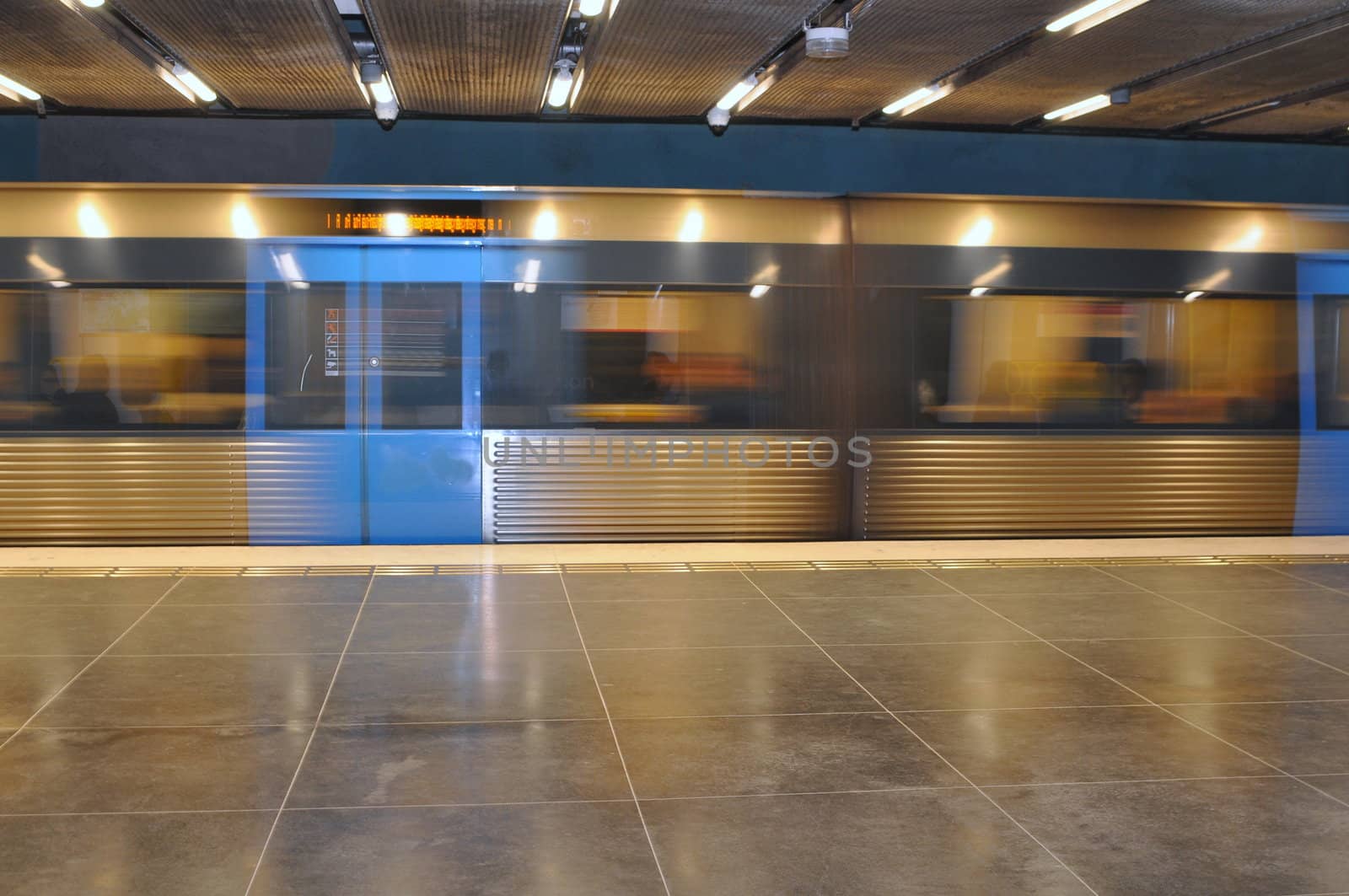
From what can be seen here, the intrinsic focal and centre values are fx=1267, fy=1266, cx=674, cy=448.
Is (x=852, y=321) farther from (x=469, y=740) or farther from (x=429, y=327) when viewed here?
(x=469, y=740)

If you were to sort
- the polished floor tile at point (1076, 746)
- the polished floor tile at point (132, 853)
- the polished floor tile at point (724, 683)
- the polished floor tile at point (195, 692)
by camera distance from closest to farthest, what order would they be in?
the polished floor tile at point (132, 853), the polished floor tile at point (1076, 746), the polished floor tile at point (195, 692), the polished floor tile at point (724, 683)

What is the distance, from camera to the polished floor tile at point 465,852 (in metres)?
3.00

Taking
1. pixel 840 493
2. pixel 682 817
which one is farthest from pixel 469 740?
pixel 840 493

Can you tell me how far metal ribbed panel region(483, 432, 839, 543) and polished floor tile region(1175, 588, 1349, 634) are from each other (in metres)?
2.56

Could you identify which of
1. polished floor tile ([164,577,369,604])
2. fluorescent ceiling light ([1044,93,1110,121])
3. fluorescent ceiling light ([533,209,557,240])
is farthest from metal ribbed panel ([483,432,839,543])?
fluorescent ceiling light ([1044,93,1110,121])

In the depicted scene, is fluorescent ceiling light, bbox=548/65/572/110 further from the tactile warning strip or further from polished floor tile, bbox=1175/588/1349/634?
polished floor tile, bbox=1175/588/1349/634

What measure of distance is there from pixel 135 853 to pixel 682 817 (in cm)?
140

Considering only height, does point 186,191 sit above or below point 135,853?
above

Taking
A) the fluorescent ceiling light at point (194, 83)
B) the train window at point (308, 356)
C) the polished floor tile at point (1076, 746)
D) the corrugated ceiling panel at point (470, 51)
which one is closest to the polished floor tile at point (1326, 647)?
the polished floor tile at point (1076, 746)

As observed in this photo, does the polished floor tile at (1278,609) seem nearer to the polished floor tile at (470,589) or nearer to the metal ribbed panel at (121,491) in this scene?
the polished floor tile at (470,589)

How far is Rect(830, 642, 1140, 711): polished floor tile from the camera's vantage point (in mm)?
4676

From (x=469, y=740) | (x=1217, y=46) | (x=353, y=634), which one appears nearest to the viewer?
(x=469, y=740)

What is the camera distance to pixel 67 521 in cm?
782

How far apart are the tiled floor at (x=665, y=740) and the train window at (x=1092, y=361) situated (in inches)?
79.2
